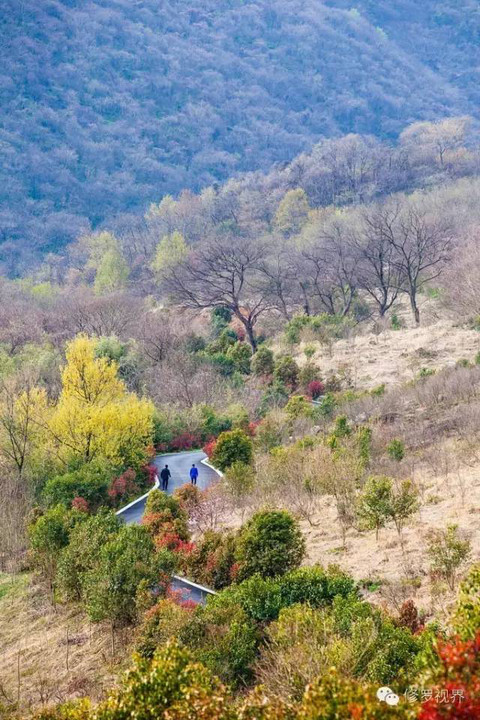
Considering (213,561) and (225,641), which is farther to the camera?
(213,561)

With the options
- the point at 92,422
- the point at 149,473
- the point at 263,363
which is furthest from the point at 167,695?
the point at 263,363

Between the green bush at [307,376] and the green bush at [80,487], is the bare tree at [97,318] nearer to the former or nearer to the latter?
the green bush at [307,376]

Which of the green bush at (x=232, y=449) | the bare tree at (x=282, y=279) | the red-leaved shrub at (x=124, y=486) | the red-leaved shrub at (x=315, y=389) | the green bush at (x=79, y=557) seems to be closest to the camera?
the green bush at (x=79, y=557)

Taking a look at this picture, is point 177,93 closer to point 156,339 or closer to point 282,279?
point 282,279

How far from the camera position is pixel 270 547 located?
11633 millimetres

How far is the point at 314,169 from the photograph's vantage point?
263 feet

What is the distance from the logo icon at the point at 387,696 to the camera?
4619 mm

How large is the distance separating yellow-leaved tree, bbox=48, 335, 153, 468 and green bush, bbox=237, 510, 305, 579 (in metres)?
11.6

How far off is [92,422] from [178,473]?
3876mm

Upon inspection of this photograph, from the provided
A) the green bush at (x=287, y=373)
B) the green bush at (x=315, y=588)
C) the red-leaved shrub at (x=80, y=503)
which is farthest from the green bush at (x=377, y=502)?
the green bush at (x=287, y=373)

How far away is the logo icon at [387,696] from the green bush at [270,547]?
6590mm

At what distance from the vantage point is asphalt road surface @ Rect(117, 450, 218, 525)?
759 inches

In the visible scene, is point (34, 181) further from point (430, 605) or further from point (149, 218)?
point (430, 605)

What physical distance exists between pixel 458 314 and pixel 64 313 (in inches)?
1114
